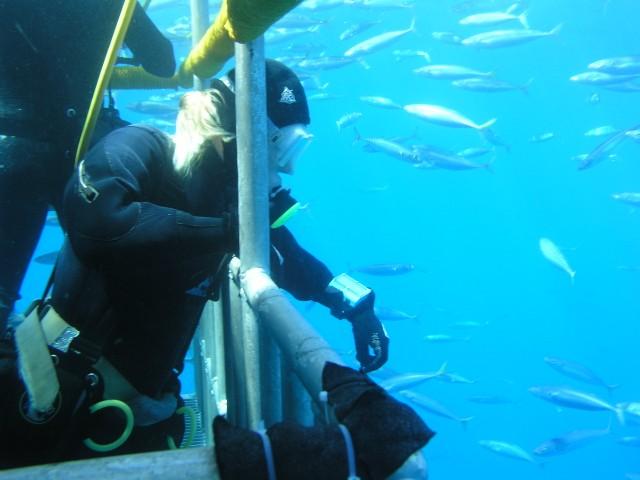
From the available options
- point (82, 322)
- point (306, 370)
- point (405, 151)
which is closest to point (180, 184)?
point (82, 322)

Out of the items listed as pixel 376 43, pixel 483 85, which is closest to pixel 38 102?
pixel 376 43

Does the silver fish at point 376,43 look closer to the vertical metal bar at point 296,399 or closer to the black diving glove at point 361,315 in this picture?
the black diving glove at point 361,315

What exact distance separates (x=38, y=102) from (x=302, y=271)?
4.52 feet

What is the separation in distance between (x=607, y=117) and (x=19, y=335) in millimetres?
71854

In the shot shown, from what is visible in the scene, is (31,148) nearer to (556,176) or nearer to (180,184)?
(180,184)

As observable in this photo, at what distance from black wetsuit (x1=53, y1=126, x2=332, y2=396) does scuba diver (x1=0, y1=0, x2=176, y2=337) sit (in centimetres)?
42

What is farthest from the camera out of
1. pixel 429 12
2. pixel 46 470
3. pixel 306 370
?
pixel 429 12

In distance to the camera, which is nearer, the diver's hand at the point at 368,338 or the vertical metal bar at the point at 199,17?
the diver's hand at the point at 368,338

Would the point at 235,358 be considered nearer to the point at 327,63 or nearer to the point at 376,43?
the point at 376,43

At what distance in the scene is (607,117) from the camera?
62.9 m

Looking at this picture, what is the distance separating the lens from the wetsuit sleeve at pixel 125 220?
1.58 m

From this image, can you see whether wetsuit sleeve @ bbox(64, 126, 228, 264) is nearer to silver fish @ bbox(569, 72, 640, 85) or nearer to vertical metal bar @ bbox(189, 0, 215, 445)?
vertical metal bar @ bbox(189, 0, 215, 445)

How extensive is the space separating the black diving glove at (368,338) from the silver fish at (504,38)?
13.1m

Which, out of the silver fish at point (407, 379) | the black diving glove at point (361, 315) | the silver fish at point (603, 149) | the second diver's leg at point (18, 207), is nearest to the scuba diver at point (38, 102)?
the second diver's leg at point (18, 207)
